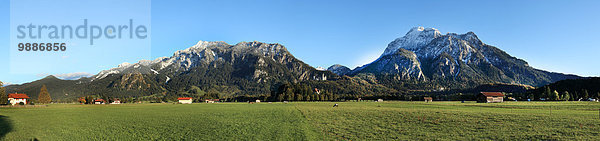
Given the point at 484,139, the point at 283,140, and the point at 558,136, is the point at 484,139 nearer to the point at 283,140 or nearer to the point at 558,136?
the point at 558,136

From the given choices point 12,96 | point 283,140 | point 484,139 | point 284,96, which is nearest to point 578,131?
Answer: point 484,139

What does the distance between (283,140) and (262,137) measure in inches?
73.3

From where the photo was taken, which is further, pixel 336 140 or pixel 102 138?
pixel 102 138

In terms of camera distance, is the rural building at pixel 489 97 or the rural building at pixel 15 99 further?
the rural building at pixel 15 99

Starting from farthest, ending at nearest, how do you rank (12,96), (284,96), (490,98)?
(284,96)
(12,96)
(490,98)

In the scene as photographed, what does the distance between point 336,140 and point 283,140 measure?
10.9 feet

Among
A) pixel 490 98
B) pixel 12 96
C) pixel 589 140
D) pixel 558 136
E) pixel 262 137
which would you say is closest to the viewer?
pixel 589 140

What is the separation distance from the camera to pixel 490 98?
318ft

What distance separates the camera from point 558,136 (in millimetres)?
16484

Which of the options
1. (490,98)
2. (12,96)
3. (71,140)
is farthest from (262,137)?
(12,96)

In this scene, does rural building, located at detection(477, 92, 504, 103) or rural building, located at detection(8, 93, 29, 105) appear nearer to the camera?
Answer: rural building, located at detection(477, 92, 504, 103)

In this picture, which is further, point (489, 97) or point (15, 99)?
point (15, 99)

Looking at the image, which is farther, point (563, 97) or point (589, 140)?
point (563, 97)

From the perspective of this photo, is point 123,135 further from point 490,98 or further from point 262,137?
point 490,98
